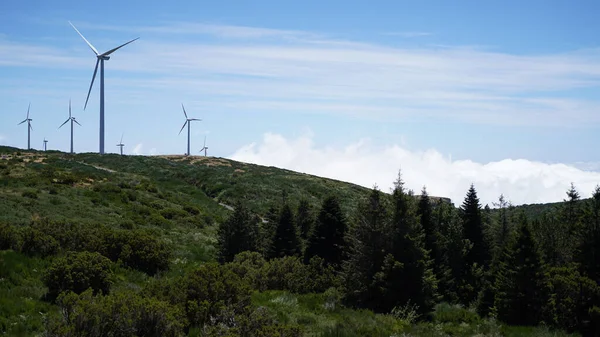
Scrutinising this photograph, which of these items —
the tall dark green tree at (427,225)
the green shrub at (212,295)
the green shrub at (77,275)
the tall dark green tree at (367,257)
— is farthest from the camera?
the tall dark green tree at (427,225)

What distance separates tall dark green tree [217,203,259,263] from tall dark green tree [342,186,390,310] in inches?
415

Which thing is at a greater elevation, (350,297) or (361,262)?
(361,262)

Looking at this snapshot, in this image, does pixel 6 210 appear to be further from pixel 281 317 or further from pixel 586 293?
pixel 586 293

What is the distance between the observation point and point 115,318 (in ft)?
39.3

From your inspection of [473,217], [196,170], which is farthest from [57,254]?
[196,170]

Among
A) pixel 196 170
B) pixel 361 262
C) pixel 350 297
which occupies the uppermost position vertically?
pixel 196 170

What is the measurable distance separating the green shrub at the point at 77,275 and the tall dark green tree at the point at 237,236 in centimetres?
1290

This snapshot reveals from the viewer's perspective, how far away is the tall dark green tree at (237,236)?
3150 cm

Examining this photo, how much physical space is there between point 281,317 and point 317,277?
9.49m

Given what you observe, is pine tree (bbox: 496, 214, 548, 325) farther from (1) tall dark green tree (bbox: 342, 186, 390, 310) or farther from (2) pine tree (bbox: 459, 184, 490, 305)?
(2) pine tree (bbox: 459, 184, 490, 305)

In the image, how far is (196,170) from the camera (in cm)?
9156

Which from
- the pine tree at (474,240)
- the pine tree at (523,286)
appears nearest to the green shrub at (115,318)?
the pine tree at (523,286)

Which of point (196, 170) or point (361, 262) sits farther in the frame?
point (196, 170)

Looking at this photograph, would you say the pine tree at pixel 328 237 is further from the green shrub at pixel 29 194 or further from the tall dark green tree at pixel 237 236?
the green shrub at pixel 29 194
